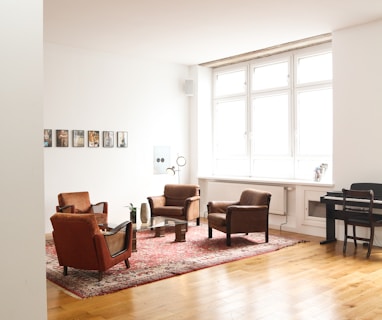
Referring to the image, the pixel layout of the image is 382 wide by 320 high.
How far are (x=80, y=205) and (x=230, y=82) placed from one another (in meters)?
4.27

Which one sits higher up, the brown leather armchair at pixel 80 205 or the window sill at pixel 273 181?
the window sill at pixel 273 181

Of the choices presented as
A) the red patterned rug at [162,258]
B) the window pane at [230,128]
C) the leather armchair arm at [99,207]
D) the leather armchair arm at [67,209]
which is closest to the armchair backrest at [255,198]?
the red patterned rug at [162,258]

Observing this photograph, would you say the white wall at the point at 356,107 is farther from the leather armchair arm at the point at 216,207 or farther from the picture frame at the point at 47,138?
the picture frame at the point at 47,138

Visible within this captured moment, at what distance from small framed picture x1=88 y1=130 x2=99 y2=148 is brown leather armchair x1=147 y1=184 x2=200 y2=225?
57.4 inches

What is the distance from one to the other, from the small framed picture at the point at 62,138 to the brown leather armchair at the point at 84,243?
3100 mm

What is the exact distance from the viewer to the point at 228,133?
30.3 ft

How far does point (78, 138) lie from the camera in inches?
303

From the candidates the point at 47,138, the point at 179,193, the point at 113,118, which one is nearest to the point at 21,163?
the point at 47,138

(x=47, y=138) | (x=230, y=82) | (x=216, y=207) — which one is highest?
(x=230, y=82)

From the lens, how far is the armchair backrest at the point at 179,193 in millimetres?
7926

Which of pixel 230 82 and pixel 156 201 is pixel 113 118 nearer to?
pixel 156 201

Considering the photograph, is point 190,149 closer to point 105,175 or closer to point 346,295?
point 105,175

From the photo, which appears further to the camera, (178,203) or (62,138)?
(178,203)

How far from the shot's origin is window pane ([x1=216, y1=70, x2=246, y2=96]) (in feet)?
29.2
